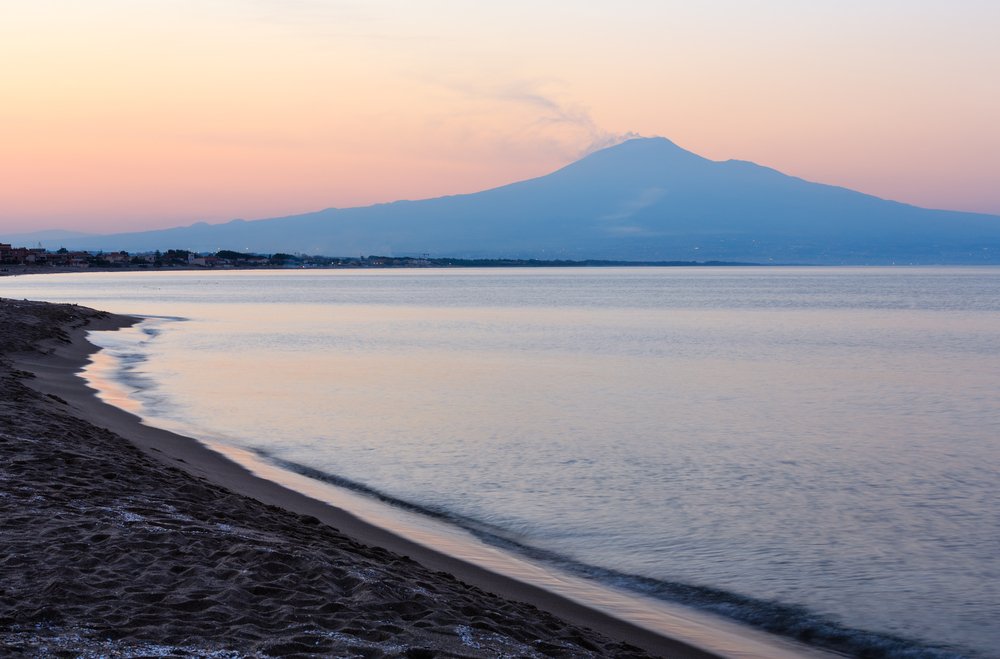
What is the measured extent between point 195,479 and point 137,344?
27.4m

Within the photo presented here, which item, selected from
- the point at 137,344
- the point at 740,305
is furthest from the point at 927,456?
the point at 740,305

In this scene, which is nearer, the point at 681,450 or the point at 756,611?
the point at 756,611

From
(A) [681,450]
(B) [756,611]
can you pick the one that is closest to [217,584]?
(B) [756,611]

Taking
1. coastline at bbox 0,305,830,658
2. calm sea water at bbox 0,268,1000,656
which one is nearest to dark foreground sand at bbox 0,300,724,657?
coastline at bbox 0,305,830,658

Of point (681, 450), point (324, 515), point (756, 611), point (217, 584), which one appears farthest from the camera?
point (681, 450)

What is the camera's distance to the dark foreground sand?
17.7 feet

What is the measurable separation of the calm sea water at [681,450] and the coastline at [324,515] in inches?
40.4

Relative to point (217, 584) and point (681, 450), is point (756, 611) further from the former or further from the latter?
point (681, 450)

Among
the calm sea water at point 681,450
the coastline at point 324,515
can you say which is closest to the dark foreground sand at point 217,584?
the coastline at point 324,515

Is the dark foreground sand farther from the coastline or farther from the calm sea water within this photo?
the calm sea water

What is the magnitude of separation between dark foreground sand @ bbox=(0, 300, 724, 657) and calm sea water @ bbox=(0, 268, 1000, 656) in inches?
78.0

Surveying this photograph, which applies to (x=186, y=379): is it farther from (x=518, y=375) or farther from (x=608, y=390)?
(x=608, y=390)

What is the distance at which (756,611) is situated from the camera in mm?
8242

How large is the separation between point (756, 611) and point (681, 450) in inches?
302
